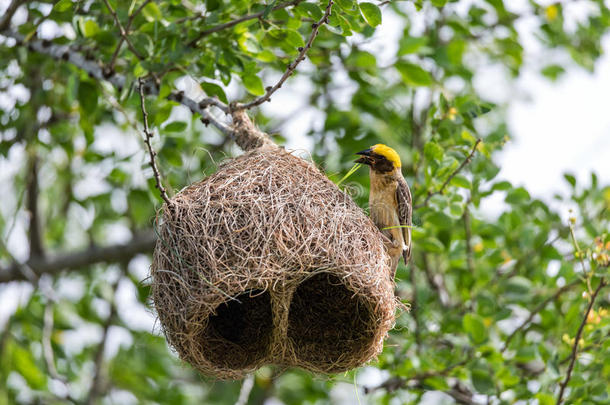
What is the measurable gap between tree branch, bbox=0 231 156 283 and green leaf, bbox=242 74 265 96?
2285 mm

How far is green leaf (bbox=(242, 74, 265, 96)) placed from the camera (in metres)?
3.66

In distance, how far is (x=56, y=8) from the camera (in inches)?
136

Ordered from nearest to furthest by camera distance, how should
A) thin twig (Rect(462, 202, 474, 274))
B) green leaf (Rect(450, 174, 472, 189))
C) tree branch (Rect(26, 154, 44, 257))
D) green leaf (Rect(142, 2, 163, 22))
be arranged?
green leaf (Rect(142, 2, 163, 22)), green leaf (Rect(450, 174, 472, 189)), thin twig (Rect(462, 202, 474, 274)), tree branch (Rect(26, 154, 44, 257))

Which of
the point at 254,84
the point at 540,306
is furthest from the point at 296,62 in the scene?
the point at 540,306

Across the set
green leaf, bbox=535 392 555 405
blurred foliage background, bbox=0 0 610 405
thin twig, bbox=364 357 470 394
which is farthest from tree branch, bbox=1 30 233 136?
green leaf, bbox=535 392 555 405

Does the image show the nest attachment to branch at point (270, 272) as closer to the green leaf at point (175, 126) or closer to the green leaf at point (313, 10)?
the green leaf at point (313, 10)

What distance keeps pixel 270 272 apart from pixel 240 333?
24.4 inches

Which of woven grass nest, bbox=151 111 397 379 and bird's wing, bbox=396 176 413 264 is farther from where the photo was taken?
bird's wing, bbox=396 176 413 264

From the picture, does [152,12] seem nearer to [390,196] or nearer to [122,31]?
[122,31]

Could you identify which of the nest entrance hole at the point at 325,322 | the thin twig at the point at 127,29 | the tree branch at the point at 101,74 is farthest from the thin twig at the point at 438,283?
the thin twig at the point at 127,29

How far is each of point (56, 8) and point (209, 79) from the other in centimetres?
84

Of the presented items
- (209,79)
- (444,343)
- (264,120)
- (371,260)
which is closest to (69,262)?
(264,120)

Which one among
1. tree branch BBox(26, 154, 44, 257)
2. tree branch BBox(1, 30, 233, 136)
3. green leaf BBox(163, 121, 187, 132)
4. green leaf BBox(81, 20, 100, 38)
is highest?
green leaf BBox(81, 20, 100, 38)

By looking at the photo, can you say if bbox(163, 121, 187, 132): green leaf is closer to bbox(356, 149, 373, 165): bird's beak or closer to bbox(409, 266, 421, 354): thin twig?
bbox(356, 149, 373, 165): bird's beak
